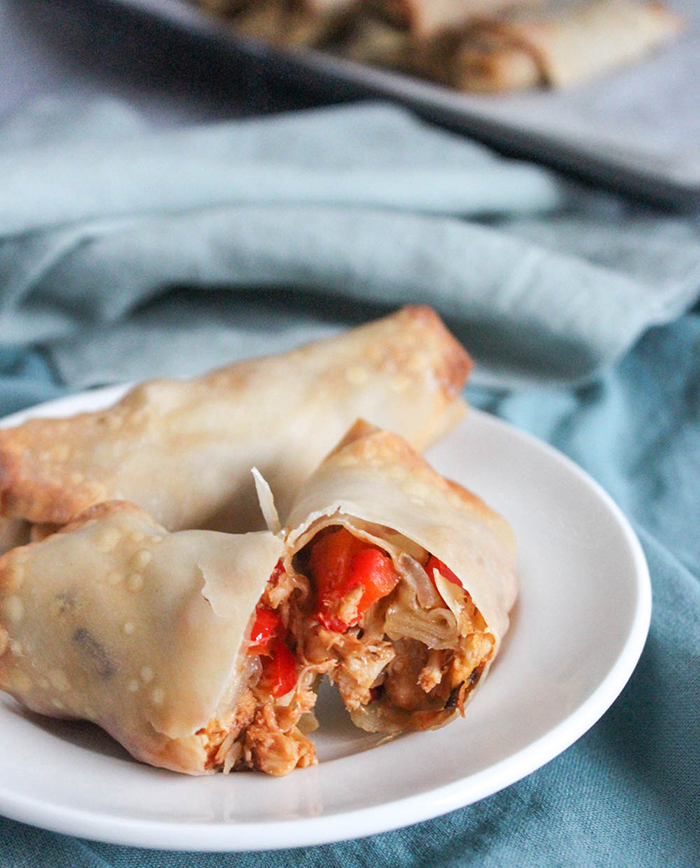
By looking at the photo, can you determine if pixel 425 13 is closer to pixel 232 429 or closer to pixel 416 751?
pixel 232 429

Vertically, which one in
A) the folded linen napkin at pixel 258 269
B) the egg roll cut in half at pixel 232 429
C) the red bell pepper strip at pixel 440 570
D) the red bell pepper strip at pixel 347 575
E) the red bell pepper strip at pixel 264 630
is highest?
the red bell pepper strip at pixel 440 570

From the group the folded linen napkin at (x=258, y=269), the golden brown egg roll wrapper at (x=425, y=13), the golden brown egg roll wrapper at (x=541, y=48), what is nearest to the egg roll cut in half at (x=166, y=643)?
the folded linen napkin at (x=258, y=269)

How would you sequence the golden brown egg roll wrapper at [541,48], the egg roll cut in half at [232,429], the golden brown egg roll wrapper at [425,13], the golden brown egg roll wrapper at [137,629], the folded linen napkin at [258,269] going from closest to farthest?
the golden brown egg roll wrapper at [137,629] < the egg roll cut in half at [232,429] < the folded linen napkin at [258,269] < the golden brown egg roll wrapper at [541,48] < the golden brown egg roll wrapper at [425,13]

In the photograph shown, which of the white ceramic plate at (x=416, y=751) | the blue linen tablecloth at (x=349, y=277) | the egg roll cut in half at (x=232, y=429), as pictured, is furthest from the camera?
the blue linen tablecloth at (x=349, y=277)

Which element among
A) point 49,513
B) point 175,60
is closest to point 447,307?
point 49,513

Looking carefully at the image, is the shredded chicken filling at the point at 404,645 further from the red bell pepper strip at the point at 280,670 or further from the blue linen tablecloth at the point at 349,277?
the blue linen tablecloth at the point at 349,277

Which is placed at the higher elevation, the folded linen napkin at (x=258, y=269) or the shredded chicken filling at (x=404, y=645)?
the shredded chicken filling at (x=404, y=645)

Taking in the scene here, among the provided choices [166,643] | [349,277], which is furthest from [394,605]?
[349,277]

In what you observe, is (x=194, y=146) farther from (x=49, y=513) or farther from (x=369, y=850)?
(x=369, y=850)
